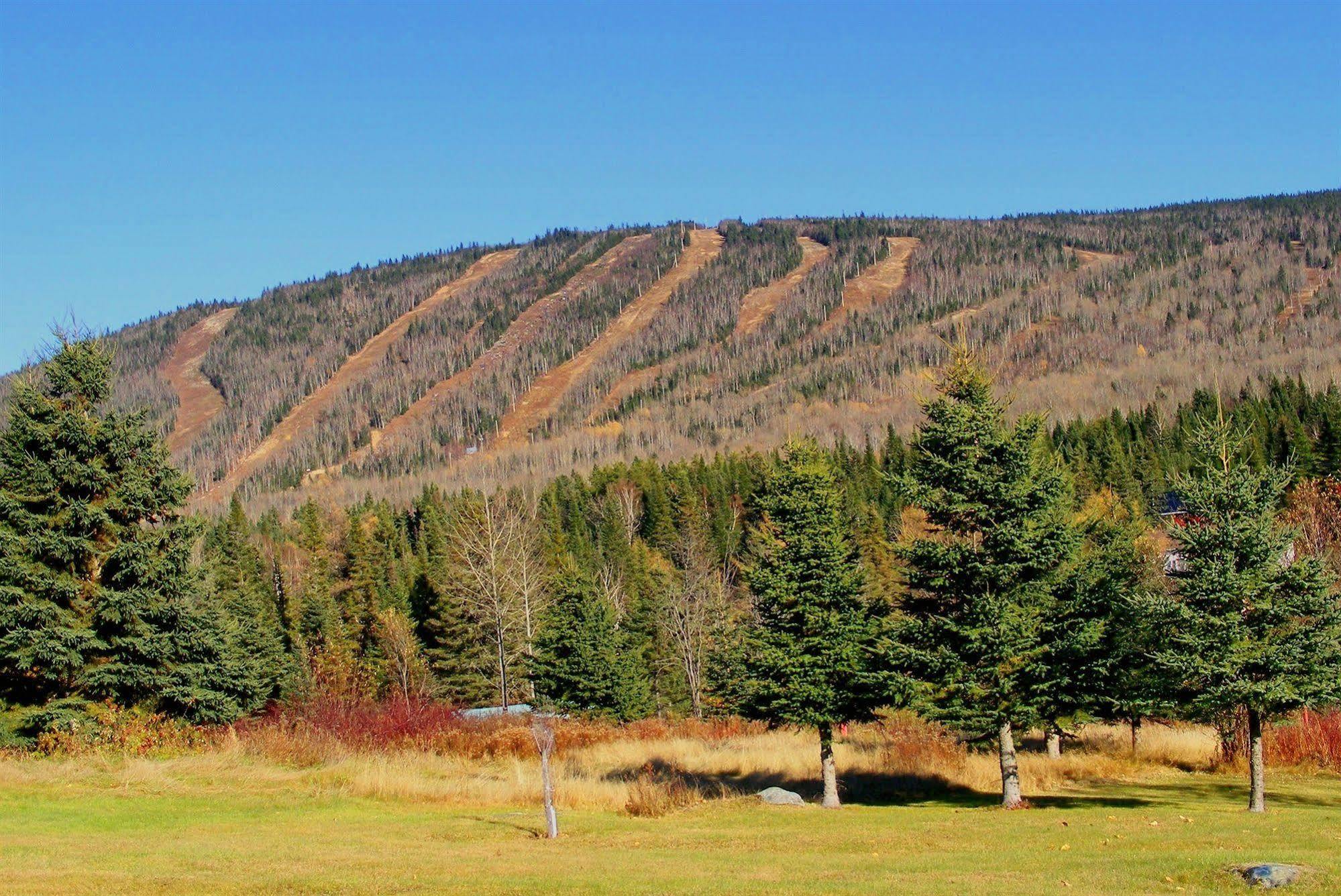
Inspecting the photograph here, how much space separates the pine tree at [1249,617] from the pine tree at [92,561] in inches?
942

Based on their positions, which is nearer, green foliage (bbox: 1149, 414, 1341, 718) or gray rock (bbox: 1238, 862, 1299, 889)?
gray rock (bbox: 1238, 862, 1299, 889)

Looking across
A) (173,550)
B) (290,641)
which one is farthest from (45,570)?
(290,641)

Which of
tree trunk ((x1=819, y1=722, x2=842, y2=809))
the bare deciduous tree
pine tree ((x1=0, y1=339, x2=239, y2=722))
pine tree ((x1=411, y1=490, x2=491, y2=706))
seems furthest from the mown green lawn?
pine tree ((x1=411, y1=490, x2=491, y2=706))

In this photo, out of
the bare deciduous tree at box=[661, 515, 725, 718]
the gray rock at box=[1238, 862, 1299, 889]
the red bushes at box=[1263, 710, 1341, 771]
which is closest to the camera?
the gray rock at box=[1238, 862, 1299, 889]

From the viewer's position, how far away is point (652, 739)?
1447 inches

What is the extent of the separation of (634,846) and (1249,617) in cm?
1331

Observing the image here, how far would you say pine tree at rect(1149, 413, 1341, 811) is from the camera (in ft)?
67.8

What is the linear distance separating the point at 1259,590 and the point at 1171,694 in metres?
2.76

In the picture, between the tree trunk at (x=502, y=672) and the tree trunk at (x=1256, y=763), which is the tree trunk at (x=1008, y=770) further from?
the tree trunk at (x=502, y=672)

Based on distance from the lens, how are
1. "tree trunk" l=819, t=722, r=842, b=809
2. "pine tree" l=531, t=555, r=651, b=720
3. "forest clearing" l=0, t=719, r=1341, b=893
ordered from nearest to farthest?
1. "forest clearing" l=0, t=719, r=1341, b=893
2. "tree trunk" l=819, t=722, r=842, b=809
3. "pine tree" l=531, t=555, r=651, b=720

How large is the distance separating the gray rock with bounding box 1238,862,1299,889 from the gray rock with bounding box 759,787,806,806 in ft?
39.7

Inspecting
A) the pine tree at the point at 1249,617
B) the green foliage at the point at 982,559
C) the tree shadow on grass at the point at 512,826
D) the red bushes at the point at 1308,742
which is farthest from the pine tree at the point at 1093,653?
the tree shadow on grass at the point at 512,826

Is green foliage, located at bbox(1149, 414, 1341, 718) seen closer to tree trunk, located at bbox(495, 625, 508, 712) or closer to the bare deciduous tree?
the bare deciduous tree

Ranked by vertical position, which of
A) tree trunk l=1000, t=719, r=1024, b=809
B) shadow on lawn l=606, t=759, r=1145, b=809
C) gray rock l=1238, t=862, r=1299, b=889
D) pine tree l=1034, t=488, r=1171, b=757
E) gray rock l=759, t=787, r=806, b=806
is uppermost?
pine tree l=1034, t=488, r=1171, b=757
